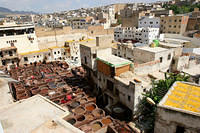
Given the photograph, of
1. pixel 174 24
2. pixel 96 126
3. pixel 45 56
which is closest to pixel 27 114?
pixel 96 126

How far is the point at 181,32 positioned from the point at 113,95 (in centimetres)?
4561

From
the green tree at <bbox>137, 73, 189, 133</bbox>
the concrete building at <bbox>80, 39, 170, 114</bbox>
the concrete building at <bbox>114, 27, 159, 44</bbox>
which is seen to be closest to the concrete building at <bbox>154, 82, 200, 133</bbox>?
the green tree at <bbox>137, 73, 189, 133</bbox>

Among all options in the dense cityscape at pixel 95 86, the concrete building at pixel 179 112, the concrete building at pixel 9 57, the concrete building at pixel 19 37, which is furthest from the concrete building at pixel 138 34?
the concrete building at pixel 179 112

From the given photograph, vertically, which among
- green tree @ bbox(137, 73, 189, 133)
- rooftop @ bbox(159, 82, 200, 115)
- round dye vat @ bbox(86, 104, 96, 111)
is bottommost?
round dye vat @ bbox(86, 104, 96, 111)

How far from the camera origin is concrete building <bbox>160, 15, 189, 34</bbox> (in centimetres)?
4929

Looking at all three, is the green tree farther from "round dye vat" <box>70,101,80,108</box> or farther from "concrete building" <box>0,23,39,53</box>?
"concrete building" <box>0,23,39,53</box>

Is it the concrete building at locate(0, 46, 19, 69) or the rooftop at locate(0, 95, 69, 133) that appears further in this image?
the concrete building at locate(0, 46, 19, 69)

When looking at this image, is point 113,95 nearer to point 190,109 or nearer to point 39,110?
point 190,109

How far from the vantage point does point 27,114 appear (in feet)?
23.0

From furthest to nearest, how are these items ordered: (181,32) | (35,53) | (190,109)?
1. (181,32)
2. (35,53)
3. (190,109)

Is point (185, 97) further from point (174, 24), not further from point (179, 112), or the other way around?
point (174, 24)

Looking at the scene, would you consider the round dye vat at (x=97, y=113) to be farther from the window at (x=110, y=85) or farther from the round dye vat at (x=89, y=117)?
the window at (x=110, y=85)

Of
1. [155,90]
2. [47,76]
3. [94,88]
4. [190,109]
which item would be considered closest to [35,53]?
[47,76]

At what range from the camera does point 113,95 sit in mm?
17969
